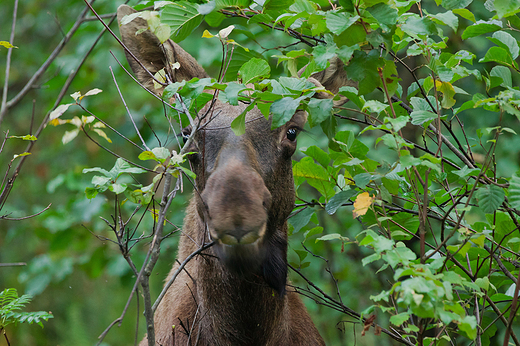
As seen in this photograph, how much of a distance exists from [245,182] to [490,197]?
1379 mm

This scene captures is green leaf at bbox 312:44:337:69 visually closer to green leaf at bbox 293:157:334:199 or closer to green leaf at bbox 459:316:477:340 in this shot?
green leaf at bbox 293:157:334:199

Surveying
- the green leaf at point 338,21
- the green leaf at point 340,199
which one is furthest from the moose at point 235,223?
the green leaf at point 338,21

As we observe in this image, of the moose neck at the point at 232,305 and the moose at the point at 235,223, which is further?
the moose neck at the point at 232,305

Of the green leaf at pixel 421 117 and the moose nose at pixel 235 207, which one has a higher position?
the green leaf at pixel 421 117

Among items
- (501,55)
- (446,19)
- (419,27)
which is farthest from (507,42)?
(419,27)

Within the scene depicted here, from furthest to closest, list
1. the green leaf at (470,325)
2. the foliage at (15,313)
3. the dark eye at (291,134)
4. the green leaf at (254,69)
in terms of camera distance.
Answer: the dark eye at (291,134)
the foliage at (15,313)
the green leaf at (254,69)
the green leaf at (470,325)

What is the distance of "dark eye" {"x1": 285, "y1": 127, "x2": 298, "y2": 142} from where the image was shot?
362 cm

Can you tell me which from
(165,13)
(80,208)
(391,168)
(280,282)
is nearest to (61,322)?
(80,208)

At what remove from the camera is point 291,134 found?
362 centimetres

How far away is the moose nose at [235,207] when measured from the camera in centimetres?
277

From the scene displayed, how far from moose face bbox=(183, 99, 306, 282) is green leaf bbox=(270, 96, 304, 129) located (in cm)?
48

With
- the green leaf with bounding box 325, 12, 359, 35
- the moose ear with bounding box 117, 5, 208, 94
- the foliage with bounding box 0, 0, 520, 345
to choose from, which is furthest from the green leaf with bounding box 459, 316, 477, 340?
the moose ear with bounding box 117, 5, 208, 94

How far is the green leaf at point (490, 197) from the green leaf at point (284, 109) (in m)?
1.11

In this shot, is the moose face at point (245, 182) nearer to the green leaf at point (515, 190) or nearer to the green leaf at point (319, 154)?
the green leaf at point (319, 154)
